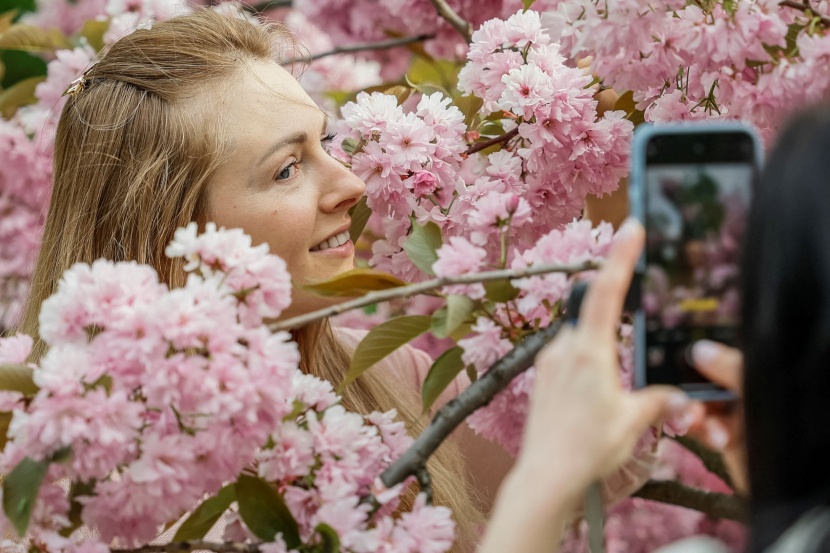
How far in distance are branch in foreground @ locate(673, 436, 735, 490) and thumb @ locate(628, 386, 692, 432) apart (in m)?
0.47

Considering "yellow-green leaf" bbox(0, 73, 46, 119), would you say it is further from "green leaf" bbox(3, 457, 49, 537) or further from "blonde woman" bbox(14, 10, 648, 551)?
"green leaf" bbox(3, 457, 49, 537)

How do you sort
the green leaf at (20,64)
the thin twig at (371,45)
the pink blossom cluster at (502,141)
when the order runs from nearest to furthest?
1. the pink blossom cluster at (502,141)
2. the thin twig at (371,45)
3. the green leaf at (20,64)

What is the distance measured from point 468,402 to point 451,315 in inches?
3.0

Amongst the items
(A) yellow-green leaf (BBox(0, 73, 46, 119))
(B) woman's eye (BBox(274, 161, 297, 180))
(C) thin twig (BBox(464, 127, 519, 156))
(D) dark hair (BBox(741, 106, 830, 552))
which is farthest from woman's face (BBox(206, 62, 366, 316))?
(A) yellow-green leaf (BBox(0, 73, 46, 119))

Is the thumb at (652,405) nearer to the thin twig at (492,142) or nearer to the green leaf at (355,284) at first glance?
the green leaf at (355,284)

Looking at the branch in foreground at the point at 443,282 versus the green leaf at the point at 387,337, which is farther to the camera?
the green leaf at the point at 387,337

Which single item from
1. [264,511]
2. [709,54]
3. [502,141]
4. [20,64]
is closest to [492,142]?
[502,141]

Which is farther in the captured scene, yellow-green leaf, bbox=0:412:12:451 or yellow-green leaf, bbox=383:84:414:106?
yellow-green leaf, bbox=383:84:414:106

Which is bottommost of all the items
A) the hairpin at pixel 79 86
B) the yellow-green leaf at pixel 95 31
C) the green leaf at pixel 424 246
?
the green leaf at pixel 424 246

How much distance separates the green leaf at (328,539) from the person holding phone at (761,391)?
0.85ft

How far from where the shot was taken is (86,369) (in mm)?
800

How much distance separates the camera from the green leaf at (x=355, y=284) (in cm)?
90

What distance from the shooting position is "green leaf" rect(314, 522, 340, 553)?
2.80 ft

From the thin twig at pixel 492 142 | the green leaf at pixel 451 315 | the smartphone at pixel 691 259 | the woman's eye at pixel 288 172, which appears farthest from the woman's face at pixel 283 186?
the smartphone at pixel 691 259
